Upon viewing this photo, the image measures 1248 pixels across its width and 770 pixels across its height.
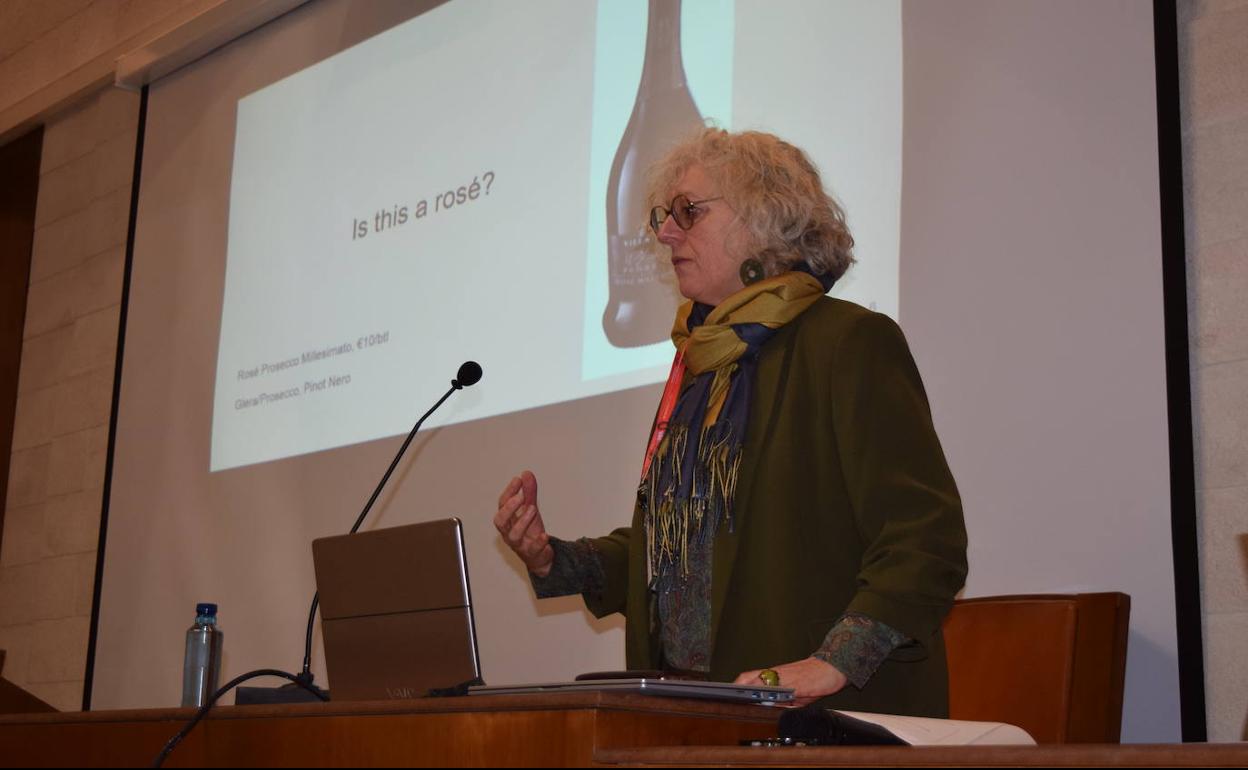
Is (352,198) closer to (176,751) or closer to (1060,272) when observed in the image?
(1060,272)

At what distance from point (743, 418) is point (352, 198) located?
240 cm

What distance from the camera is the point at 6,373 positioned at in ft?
17.9

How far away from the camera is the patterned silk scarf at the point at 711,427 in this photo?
1845 mm

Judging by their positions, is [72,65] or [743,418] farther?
[72,65]

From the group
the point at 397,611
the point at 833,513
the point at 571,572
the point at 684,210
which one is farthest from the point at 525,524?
the point at 684,210

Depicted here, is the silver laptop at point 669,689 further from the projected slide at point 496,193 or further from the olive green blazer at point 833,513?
the projected slide at point 496,193

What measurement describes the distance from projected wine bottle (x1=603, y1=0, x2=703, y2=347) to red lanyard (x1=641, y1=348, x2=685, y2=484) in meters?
0.92

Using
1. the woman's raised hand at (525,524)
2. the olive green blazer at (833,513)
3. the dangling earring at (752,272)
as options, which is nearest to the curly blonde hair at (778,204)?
the dangling earring at (752,272)

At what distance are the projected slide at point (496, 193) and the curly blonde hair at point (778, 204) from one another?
57cm

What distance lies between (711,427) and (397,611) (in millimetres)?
534

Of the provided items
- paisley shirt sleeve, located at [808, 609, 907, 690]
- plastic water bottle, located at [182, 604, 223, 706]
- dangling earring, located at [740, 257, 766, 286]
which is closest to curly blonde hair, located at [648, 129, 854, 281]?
dangling earring, located at [740, 257, 766, 286]

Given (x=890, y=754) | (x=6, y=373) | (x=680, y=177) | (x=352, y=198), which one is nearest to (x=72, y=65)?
(x=6, y=373)

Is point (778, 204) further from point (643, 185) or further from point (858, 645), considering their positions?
point (643, 185)

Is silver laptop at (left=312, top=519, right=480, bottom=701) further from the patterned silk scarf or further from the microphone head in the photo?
the microphone head
